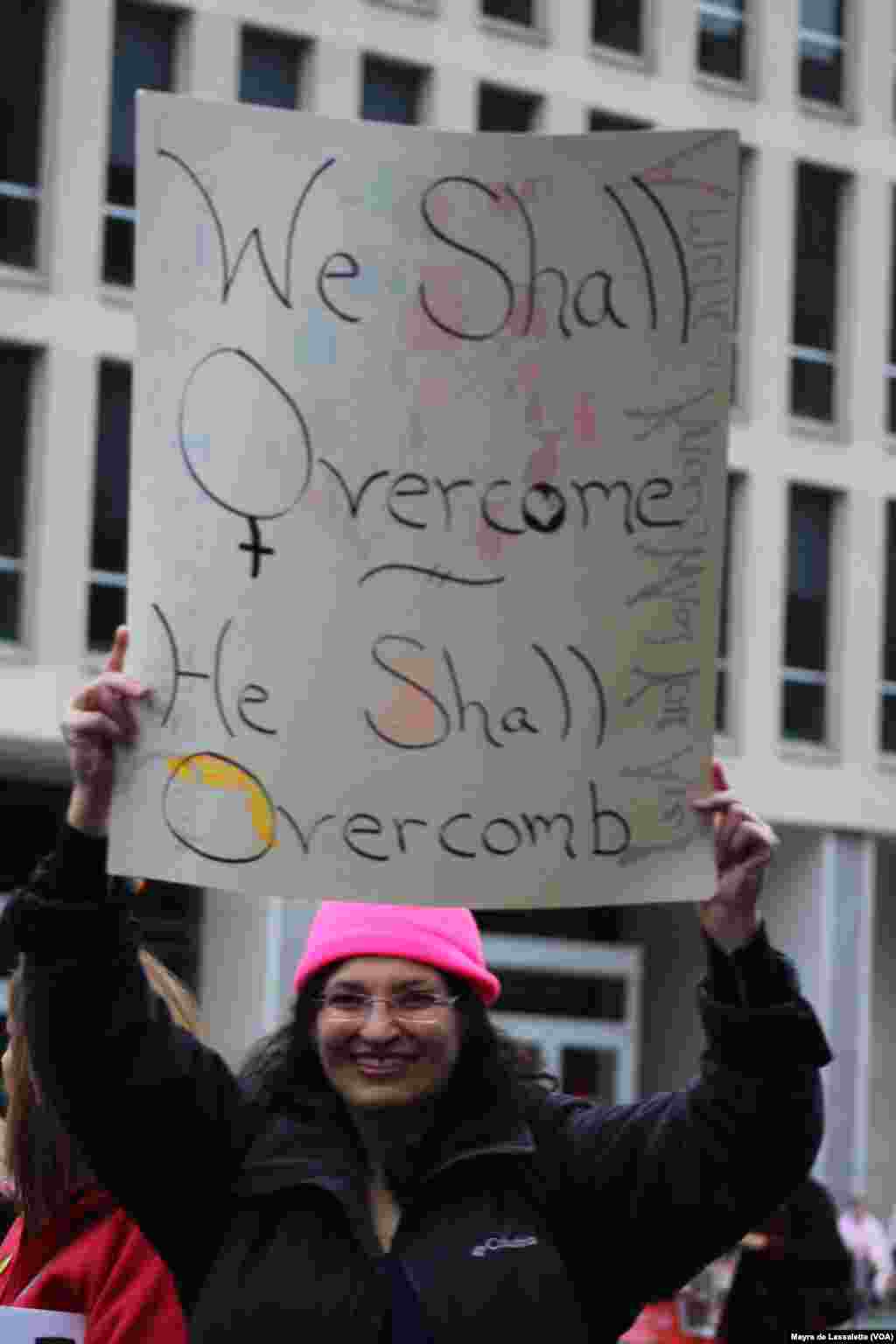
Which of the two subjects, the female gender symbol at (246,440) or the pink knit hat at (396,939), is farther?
the pink knit hat at (396,939)

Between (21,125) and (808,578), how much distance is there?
8.65 metres

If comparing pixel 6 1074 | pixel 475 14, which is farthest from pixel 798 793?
pixel 6 1074

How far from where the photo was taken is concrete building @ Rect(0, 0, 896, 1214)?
26406 mm

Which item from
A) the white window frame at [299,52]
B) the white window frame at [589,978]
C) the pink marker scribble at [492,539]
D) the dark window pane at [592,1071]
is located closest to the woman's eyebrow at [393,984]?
the pink marker scribble at [492,539]

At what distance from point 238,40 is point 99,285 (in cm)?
→ 252

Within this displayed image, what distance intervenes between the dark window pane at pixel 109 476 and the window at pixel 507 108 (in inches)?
180

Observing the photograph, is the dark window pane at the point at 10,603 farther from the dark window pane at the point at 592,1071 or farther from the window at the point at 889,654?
the window at the point at 889,654

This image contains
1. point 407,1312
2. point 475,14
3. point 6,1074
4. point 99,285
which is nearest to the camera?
point 407,1312

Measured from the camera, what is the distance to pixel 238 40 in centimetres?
2739

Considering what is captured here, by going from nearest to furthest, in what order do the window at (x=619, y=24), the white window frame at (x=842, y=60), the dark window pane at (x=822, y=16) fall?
the window at (x=619, y=24), the white window frame at (x=842, y=60), the dark window pane at (x=822, y=16)

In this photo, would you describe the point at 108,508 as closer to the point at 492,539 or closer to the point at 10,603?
the point at 10,603

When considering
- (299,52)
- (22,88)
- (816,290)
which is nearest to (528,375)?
(22,88)

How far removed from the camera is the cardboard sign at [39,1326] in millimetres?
4250

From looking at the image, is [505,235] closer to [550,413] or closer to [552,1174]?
[550,413]
